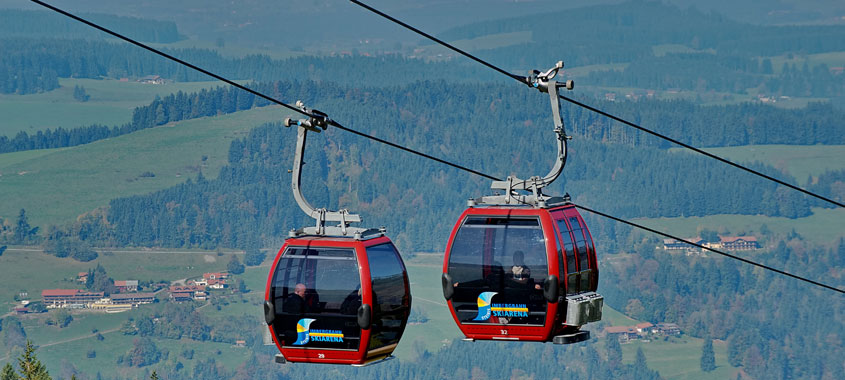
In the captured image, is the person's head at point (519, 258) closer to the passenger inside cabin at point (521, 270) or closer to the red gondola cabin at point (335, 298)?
the passenger inside cabin at point (521, 270)

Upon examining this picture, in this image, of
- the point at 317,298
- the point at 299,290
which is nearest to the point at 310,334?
the point at 317,298

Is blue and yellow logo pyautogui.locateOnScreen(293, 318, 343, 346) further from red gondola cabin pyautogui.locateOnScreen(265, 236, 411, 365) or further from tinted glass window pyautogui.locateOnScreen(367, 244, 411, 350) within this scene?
tinted glass window pyautogui.locateOnScreen(367, 244, 411, 350)

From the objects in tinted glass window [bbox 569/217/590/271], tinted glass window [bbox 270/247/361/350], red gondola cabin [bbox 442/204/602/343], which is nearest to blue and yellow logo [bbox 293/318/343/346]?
tinted glass window [bbox 270/247/361/350]

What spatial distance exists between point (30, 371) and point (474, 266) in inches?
2571

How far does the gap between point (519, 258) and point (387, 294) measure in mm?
3254

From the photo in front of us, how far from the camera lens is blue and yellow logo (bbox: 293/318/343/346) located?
31812 mm

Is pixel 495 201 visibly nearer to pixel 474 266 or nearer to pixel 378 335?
pixel 474 266

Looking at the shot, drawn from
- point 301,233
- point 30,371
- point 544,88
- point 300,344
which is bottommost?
point 30,371

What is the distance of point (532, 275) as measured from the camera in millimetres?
33719

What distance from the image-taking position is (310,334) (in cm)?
3209

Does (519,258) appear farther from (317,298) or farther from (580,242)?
(317,298)

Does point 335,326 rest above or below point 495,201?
below

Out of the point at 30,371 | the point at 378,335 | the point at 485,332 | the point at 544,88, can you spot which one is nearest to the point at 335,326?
the point at 378,335

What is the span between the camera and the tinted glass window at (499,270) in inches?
1325
